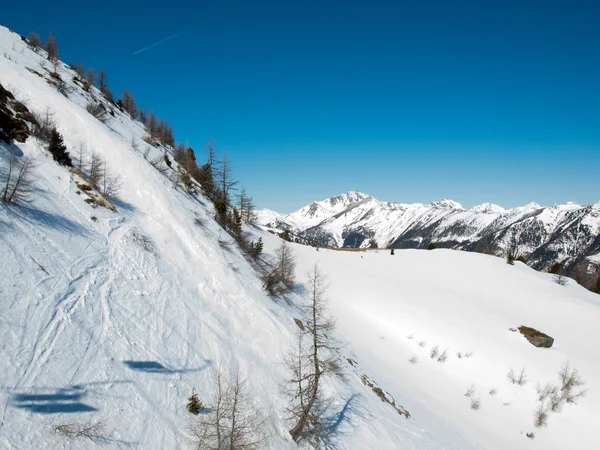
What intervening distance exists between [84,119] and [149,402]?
2886cm

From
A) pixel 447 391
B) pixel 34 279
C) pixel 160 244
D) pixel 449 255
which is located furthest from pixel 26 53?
pixel 449 255

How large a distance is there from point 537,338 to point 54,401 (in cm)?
4305

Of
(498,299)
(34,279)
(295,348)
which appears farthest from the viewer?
(498,299)

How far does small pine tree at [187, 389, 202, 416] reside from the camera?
12000 millimetres

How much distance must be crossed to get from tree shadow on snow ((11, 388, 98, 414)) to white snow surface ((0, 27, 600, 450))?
41 millimetres

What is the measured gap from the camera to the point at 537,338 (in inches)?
1316

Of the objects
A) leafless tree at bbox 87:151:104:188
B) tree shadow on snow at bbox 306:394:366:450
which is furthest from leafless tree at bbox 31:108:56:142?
tree shadow on snow at bbox 306:394:366:450

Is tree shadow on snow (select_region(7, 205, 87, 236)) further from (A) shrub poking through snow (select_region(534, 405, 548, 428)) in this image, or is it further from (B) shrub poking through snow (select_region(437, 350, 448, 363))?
(A) shrub poking through snow (select_region(534, 405, 548, 428))

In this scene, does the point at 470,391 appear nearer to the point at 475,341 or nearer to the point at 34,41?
the point at 475,341

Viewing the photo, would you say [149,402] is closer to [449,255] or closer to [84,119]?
[84,119]

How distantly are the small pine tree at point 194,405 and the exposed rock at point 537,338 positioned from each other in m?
37.8

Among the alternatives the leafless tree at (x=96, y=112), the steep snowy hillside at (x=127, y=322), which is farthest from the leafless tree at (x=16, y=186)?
the leafless tree at (x=96, y=112)

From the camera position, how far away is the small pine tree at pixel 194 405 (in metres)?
12.0

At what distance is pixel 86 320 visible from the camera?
1248 centimetres
